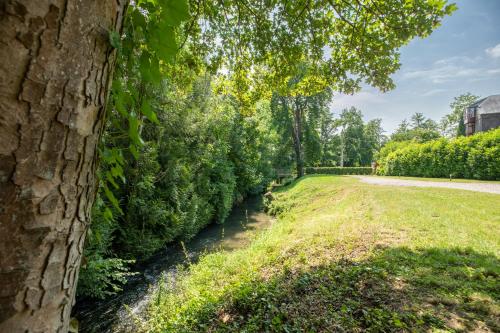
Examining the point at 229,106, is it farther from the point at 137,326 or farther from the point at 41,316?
the point at 41,316

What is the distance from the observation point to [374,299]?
130 inches

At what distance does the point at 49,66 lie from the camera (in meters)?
0.63

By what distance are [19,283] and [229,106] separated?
16497 millimetres

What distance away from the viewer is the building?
3216 centimetres

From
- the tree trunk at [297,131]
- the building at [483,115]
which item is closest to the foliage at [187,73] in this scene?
the tree trunk at [297,131]

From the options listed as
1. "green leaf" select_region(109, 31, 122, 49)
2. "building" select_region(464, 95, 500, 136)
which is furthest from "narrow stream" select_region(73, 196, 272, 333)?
"building" select_region(464, 95, 500, 136)

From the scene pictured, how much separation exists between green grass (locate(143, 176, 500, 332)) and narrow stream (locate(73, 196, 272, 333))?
2.39 ft


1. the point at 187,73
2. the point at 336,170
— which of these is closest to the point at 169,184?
the point at 187,73

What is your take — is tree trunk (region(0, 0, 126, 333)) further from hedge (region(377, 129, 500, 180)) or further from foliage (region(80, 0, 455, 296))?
hedge (region(377, 129, 500, 180))

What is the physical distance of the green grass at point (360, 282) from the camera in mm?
2986

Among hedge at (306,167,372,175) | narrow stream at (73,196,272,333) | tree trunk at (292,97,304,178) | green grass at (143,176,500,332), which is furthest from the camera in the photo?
hedge at (306,167,372,175)

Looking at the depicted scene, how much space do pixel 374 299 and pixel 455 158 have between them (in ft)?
59.1

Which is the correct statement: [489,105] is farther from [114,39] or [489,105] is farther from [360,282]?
[114,39]

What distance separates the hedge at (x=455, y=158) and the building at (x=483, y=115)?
19.9 metres
